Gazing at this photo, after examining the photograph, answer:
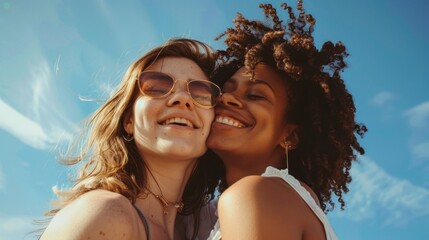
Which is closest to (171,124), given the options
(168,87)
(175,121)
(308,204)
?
(175,121)

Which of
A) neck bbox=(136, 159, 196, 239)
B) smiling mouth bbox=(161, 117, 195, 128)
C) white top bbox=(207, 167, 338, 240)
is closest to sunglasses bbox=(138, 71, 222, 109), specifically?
smiling mouth bbox=(161, 117, 195, 128)

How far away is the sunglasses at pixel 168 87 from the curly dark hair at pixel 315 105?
0.46 meters

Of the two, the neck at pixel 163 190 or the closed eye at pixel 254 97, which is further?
the closed eye at pixel 254 97

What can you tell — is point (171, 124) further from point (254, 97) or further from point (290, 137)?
point (290, 137)

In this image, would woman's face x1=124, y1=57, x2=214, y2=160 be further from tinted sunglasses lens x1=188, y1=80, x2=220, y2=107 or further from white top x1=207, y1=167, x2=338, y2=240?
white top x1=207, y1=167, x2=338, y2=240

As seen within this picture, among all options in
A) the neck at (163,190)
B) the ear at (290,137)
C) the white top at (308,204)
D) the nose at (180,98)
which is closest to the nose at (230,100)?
the nose at (180,98)

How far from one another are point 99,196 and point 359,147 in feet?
9.44

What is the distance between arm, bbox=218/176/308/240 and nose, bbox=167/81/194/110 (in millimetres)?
1330

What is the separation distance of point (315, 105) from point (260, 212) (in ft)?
5.72

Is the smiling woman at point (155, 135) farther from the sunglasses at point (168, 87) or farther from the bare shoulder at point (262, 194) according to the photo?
the bare shoulder at point (262, 194)

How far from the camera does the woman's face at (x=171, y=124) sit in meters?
4.27

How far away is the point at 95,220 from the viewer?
9.63ft

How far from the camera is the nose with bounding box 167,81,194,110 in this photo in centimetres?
440

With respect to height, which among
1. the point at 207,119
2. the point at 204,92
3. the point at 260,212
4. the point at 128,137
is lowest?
the point at 260,212
